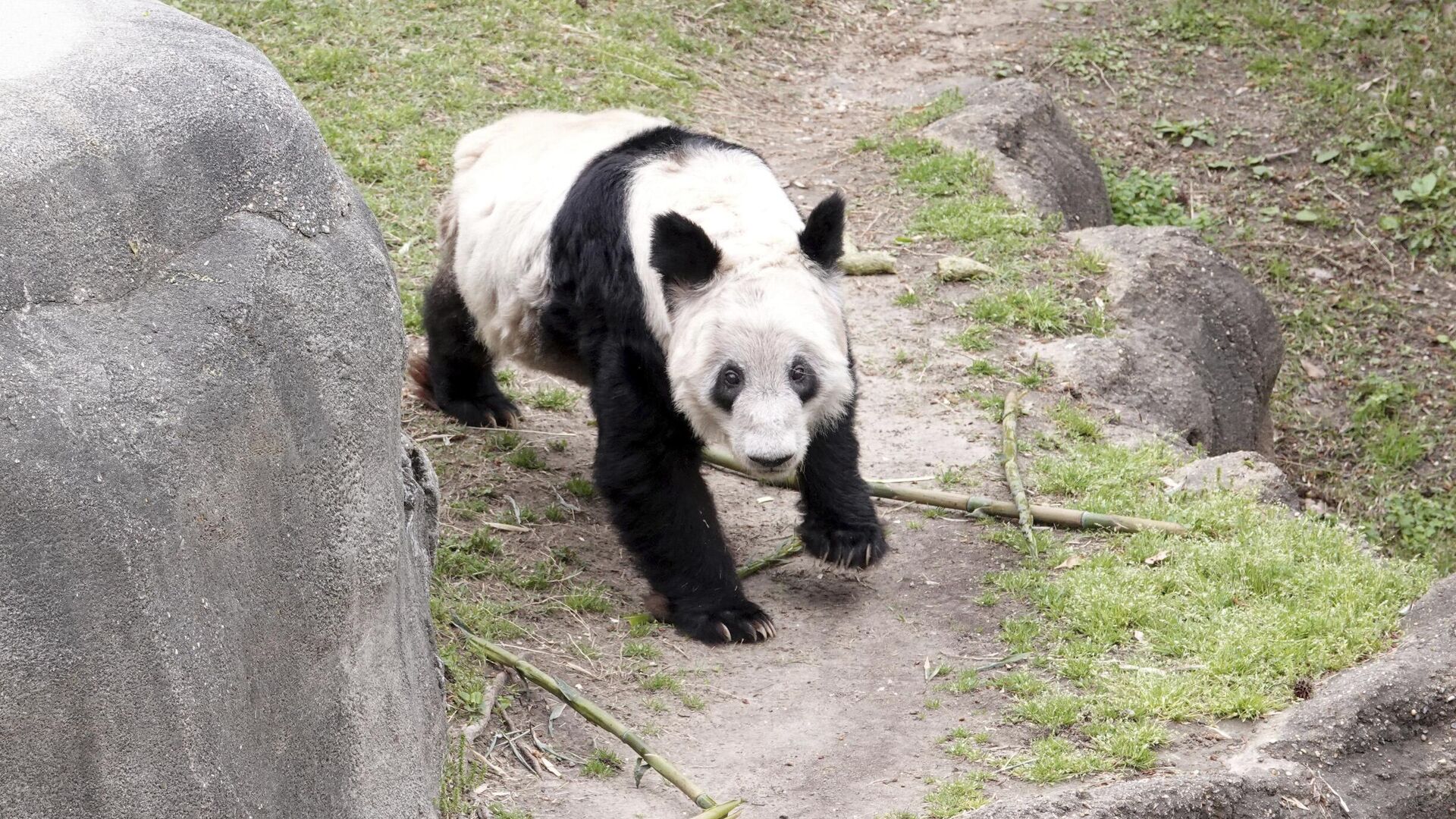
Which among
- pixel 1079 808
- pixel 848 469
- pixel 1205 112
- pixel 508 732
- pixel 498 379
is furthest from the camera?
pixel 1205 112

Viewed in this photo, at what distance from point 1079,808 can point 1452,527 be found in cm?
623

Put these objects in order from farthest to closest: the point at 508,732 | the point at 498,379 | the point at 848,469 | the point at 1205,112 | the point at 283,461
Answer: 1. the point at 1205,112
2. the point at 498,379
3. the point at 848,469
4. the point at 508,732
5. the point at 283,461

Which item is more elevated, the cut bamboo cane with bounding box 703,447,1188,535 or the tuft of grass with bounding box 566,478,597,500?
the cut bamboo cane with bounding box 703,447,1188,535

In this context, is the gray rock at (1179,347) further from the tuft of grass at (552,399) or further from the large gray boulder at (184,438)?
the large gray boulder at (184,438)

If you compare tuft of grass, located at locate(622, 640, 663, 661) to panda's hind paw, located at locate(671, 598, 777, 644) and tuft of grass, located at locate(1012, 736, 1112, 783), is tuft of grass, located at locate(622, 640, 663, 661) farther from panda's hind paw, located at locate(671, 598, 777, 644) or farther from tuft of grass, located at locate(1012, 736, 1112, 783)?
tuft of grass, located at locate(1012, 736, 1112, 783)

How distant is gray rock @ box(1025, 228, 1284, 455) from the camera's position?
7.41 m

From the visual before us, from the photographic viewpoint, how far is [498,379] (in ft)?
24.0

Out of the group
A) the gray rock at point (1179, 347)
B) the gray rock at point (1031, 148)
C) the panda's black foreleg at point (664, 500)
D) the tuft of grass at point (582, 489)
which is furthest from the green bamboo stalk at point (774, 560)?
the gray rock at point (1031, 148)

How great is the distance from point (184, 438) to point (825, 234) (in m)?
2.61

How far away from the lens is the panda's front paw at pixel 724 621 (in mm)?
5188

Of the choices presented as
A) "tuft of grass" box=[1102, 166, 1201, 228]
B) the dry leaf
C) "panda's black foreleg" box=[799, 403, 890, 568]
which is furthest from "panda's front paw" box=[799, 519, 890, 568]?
"tuft of grass" box=[1102, 166, 1201, 228]

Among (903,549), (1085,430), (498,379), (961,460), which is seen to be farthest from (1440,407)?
(498,379)

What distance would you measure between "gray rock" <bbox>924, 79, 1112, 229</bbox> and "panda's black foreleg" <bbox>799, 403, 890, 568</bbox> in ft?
14.2

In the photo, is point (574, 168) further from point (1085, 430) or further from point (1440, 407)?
point (1440, 407)
